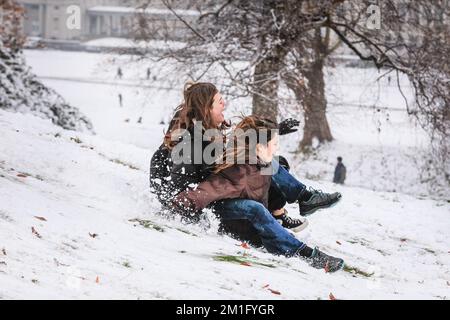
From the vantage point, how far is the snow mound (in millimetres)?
14656

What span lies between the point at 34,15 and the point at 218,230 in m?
94.5

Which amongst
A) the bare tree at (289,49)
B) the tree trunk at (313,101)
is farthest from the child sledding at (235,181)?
the tree trunk at (313,101)

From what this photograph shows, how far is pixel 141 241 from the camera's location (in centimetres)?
554

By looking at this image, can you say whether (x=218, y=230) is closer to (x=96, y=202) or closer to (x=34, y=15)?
(x=96, y=202)

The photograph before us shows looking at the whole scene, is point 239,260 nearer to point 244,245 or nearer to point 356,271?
point 244,245

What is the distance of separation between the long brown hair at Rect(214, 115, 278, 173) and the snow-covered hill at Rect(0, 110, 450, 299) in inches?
26.1

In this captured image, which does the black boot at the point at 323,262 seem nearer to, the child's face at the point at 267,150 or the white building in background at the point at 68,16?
the child's face at the point at 267,150

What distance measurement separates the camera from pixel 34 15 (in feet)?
311

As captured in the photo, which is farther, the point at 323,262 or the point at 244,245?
the point at 244,245

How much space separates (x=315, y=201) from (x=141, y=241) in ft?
6.23

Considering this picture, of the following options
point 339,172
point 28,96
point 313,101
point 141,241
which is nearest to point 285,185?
point 141,241

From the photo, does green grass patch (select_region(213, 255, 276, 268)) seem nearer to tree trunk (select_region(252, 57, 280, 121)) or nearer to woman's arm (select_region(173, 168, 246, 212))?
woman's arm (select_region(173, 168, 246, 212))
